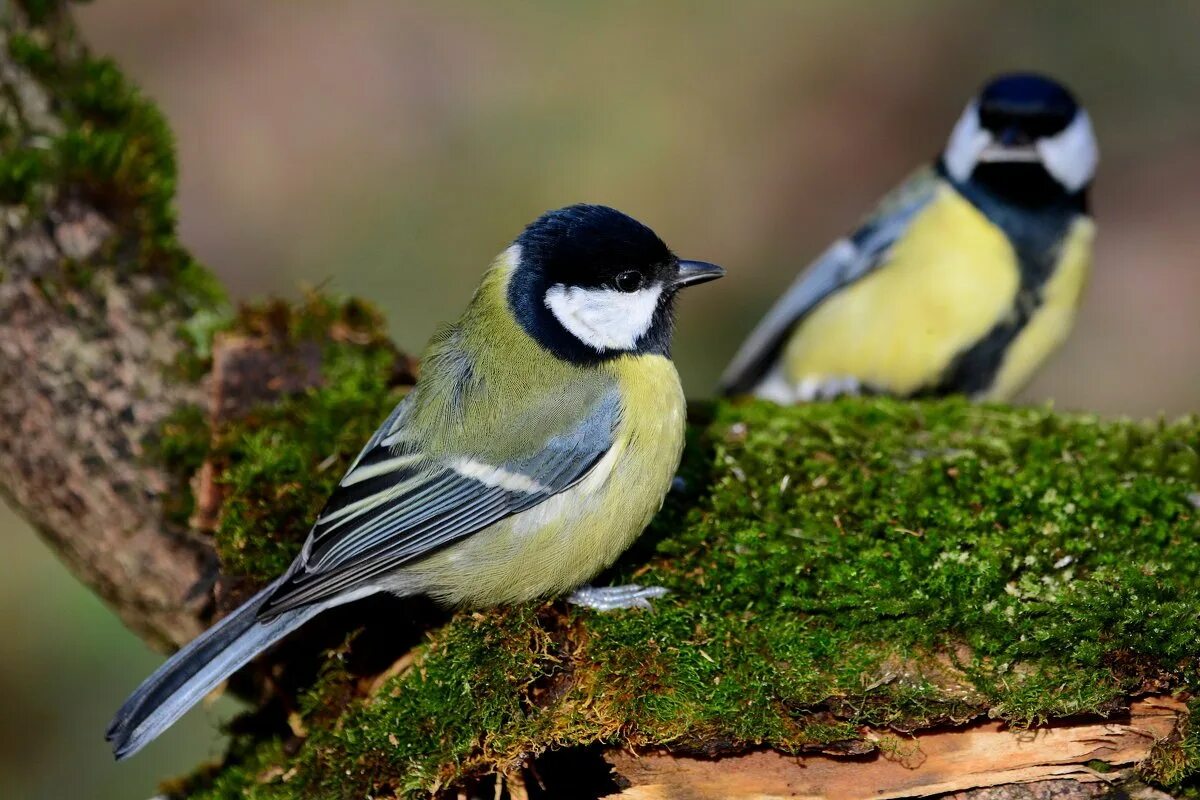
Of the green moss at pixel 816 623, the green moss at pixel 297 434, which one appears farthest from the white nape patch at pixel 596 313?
the green moss at pixel 297 434

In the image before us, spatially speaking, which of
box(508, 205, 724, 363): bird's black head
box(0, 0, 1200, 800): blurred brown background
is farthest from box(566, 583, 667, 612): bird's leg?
box(0, 0, 1200, 800): blurred brown background

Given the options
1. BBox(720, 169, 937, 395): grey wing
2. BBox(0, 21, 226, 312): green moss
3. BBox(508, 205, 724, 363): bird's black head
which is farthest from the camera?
BBox(720, 169, 937, 395): grey wing

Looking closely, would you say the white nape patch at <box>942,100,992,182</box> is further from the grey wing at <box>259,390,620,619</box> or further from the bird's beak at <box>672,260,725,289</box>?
the grey wing at <box>259,390,620,619</box>

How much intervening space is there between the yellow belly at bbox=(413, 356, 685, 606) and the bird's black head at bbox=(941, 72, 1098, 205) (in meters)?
2.24

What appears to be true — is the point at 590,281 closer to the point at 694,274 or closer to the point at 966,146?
the point at 694,274

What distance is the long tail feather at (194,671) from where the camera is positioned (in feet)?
6.60

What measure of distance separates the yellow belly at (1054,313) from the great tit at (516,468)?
2.05 metres

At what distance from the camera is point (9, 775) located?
13.4ft

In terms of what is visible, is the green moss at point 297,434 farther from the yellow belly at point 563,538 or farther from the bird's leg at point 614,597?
the bird's leg at point 614,597

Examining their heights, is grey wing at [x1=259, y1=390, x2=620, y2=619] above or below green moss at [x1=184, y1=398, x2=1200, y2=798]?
above

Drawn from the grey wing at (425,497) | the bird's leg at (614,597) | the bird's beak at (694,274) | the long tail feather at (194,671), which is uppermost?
the bird's beak at (694,274)

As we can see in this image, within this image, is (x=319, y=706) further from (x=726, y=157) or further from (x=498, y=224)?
(x=726, y=157)

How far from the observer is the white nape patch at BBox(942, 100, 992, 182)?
151 inches

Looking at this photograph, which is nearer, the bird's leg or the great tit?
the great tit
